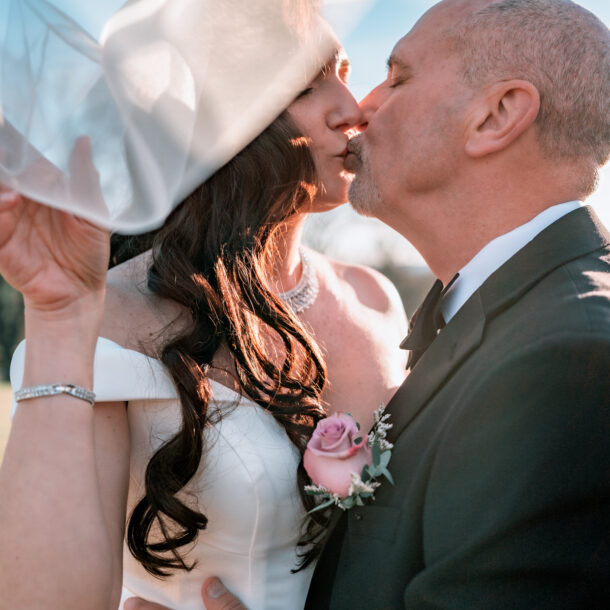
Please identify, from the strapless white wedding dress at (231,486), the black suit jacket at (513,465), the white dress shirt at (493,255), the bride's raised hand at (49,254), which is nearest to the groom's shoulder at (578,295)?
the black suit jacket at (513,465)

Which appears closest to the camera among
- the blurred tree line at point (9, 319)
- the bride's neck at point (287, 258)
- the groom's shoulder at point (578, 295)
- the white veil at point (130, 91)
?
the white veil at point (130, 91)

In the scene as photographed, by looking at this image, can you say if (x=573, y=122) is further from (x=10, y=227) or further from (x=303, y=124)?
(x=10, y=227)

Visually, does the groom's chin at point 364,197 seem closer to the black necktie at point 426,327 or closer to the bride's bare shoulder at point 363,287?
the black necktie at point 426,327

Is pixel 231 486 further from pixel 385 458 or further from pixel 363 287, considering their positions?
pixel 363 287

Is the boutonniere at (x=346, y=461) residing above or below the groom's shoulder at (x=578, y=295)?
below

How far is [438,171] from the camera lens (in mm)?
2883

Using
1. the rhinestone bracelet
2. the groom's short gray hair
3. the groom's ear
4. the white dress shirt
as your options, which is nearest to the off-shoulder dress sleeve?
the rhinestone bracelet

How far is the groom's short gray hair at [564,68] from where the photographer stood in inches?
104

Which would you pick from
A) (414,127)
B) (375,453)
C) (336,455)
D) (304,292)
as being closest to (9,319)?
(304,292)

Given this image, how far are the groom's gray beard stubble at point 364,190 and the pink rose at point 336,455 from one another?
1.02 m

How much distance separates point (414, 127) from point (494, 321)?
3.47ft

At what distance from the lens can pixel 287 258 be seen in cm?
351

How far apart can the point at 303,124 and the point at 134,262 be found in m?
0.97

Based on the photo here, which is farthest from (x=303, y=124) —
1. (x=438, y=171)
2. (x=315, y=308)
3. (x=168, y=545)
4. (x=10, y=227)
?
(x=168, y=545)
